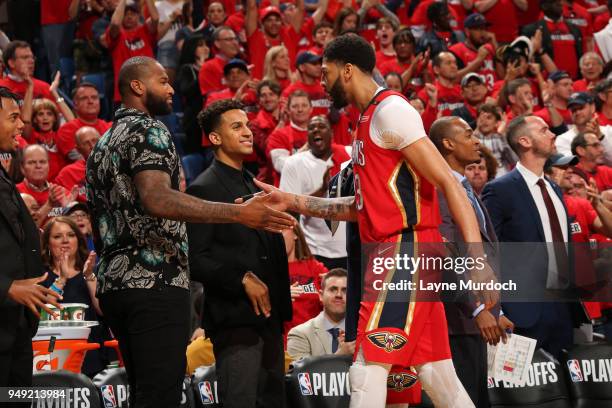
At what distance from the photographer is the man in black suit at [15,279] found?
4.64 metres

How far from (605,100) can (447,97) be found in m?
1.77

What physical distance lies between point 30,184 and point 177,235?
17.9ft

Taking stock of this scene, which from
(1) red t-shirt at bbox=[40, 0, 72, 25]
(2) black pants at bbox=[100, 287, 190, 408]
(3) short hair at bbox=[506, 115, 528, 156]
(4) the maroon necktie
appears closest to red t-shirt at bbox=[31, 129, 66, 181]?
(1) red t-shirt at bbox=[40, 0, 72, 25]

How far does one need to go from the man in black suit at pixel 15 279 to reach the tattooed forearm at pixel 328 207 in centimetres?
133

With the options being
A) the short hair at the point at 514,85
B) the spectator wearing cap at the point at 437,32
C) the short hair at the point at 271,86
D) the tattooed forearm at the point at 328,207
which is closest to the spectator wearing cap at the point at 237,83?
the short hair at the point at 271,86

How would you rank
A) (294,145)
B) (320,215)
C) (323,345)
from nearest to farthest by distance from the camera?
(320,215) < (323,345) < (294,145)

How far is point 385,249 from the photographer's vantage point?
4.80m

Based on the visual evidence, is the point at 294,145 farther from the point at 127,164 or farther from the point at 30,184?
the point at 127,164

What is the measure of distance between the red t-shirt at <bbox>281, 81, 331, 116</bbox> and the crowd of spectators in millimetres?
20

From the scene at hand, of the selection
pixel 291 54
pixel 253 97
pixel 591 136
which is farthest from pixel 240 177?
pixel 291 54

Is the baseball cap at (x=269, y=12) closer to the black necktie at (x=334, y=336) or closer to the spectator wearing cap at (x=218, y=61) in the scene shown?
the spectator wearing cap at (x=218, y=61)

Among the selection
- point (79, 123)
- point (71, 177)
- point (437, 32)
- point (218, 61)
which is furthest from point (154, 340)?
point (437, 32)

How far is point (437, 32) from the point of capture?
1390cm

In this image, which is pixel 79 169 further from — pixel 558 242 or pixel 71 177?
pixel 558 242
